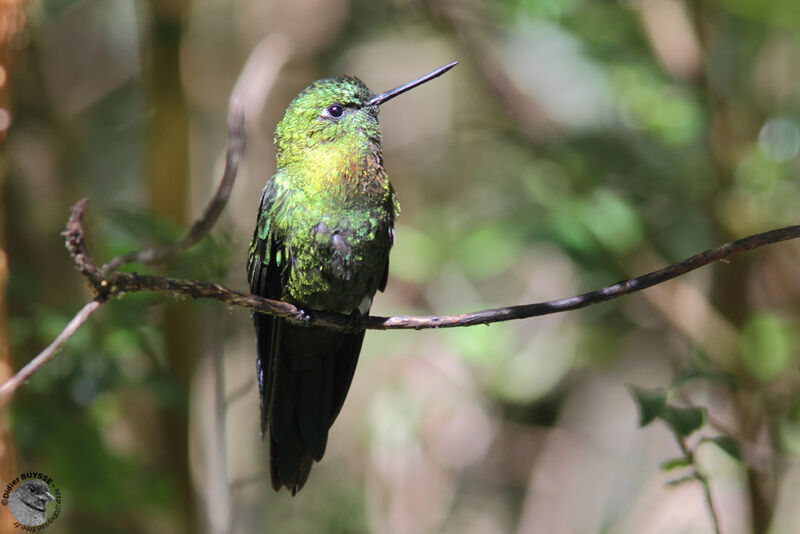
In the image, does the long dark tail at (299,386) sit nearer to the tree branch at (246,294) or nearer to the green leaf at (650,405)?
the tree branch at (246,294)

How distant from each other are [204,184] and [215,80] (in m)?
0.70

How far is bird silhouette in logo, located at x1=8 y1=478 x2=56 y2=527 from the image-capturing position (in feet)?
7.95

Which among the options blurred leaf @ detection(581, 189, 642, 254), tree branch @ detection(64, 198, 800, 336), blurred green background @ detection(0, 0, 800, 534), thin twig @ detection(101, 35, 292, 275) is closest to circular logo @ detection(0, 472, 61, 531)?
blurred green background @ detection(0, 0, 800, 534)

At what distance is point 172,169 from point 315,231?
1.75 meters

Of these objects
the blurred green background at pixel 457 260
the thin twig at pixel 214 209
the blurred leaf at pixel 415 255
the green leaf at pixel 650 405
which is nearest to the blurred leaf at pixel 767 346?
the blurred green background at pixel 457 260

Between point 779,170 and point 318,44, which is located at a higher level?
point 318,44

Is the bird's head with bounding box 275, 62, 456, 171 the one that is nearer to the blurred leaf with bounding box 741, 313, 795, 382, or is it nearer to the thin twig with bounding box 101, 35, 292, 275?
the thin twig with bounding box 101, 35, 292, 275

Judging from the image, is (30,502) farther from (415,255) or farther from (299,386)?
(415,255)

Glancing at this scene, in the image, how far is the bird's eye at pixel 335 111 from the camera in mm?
2537

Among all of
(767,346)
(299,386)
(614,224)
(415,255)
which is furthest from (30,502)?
(767,346)

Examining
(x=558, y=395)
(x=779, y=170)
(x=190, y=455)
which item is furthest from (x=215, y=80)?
(x=779, y=170)

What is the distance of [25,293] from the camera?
3219mm

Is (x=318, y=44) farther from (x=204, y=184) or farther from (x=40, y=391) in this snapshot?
(x=40, y=391)

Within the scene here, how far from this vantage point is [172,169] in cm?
398
